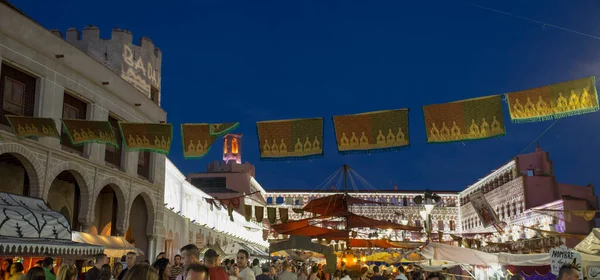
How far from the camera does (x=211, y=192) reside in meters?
61.7

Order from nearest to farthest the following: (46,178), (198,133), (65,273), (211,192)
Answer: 1. (65,273)
2. (198,133)
3. (46,178)
4. (211,192)

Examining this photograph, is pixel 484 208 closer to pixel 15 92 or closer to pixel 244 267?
pixel 15 92

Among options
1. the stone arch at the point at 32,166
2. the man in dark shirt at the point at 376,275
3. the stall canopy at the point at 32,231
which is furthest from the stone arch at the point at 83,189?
the man in dark shirt at the point at 376,275

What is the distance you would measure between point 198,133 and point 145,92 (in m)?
12.5

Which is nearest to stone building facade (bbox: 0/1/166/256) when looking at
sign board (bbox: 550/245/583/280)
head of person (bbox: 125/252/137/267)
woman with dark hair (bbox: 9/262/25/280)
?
woman with dark hair (bbox: 9/262/25/280)

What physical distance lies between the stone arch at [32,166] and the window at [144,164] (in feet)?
23.2

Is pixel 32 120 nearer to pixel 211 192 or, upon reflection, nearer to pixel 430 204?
pixel 430 204

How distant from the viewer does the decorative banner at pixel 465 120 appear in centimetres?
1164

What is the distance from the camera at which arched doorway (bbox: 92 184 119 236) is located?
21.5m

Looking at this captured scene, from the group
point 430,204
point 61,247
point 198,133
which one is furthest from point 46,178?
point 430,204

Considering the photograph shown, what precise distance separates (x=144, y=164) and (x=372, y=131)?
43.9 feet

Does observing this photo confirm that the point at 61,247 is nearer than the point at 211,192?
Yes

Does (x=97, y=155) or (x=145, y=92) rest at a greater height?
(x=145, y=92)

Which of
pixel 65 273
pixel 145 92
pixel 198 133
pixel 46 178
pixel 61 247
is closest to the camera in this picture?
pixel 65 273
